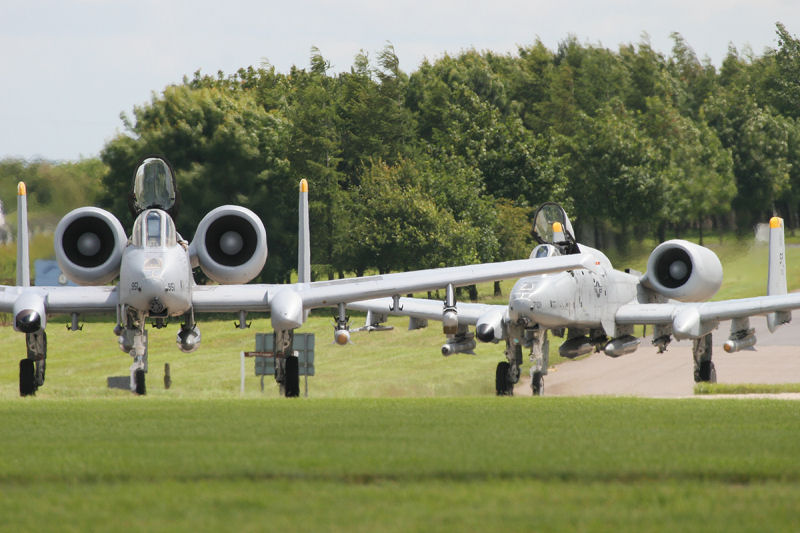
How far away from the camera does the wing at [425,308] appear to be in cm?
3403

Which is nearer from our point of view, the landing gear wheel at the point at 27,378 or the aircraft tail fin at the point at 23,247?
the landing gear wheel at the point at 27,378

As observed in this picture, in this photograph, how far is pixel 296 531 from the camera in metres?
8.40

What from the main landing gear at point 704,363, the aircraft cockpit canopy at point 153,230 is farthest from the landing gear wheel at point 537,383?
the aircraft cockpit canopy at point 153,230

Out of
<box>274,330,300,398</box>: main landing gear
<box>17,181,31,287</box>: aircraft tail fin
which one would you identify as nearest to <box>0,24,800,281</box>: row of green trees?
<box>17,181,31,287</box>: aircraft tail fin

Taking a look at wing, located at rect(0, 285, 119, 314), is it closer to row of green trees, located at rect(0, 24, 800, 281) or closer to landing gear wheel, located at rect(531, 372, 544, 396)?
landing gear wheel, located at rect(531, 372, 544, 396)

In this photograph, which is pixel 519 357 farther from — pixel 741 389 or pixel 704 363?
pixel 704 363

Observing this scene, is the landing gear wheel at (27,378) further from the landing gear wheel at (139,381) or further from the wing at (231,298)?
the wing at (231,298)

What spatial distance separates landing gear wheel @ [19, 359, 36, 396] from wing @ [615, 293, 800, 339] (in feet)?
49.5

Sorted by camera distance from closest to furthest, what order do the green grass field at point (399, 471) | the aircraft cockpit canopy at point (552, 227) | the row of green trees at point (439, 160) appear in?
1. the green grass field at point (399, 471)
2. the aircraft cockpit canopy at point (552, 227)
3. the row of green trees at point (439, 160)

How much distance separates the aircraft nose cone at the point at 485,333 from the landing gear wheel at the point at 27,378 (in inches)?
428

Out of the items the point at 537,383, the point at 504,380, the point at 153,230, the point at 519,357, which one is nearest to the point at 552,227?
the point at 519,357

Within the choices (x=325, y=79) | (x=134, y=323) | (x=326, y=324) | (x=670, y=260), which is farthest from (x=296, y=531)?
(x=325, y=79)

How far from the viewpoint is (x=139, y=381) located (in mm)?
26438

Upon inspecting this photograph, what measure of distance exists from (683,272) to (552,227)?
15.4ft
